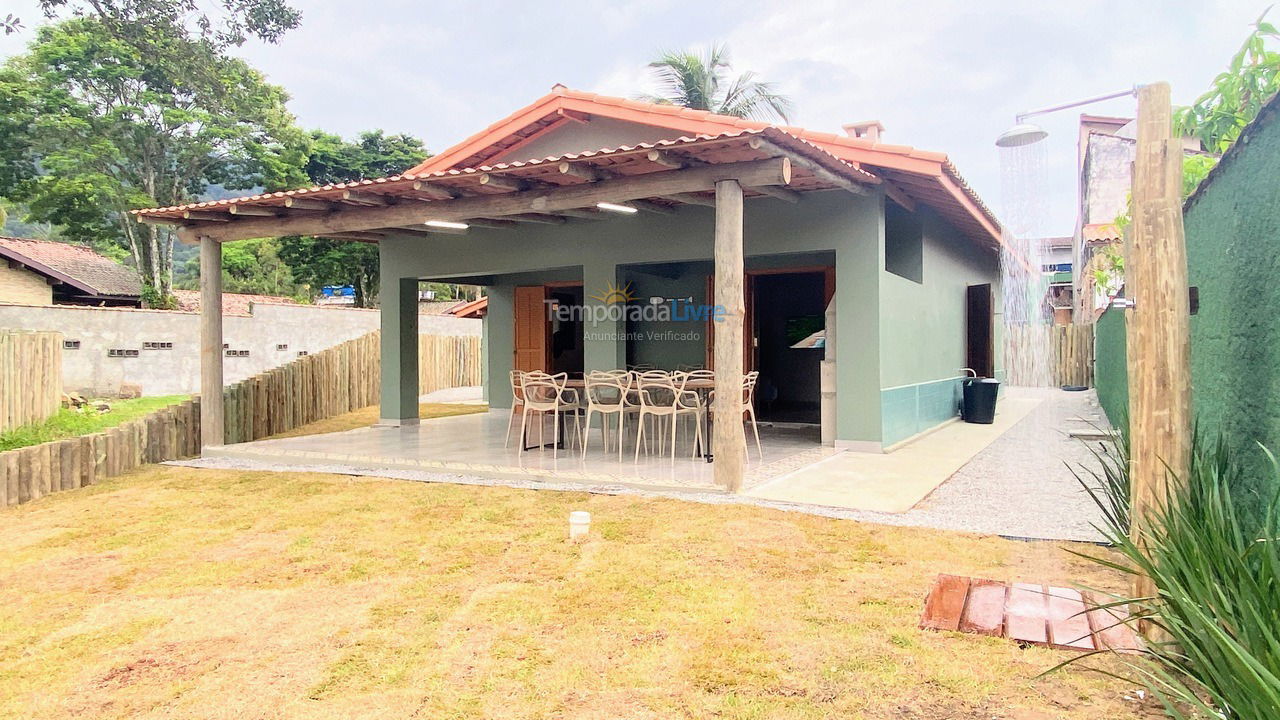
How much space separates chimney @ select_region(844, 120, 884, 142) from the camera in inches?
365

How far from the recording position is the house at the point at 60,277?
2014cm

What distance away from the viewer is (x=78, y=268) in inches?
957

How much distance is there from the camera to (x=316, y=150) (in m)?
26.5

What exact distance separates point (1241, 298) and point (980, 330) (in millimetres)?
9638

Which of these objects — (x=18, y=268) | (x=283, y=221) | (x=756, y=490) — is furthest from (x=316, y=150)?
(x=756, y=490)

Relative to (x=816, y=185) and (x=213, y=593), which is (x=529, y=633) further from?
(x=816, y=185)

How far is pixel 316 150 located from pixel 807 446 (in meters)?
24.3

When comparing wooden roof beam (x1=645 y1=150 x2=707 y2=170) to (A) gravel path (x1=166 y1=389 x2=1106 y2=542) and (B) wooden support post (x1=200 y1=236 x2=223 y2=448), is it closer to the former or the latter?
(A) gravel path (x1=166 y1=389 x2=1106 y2=542)

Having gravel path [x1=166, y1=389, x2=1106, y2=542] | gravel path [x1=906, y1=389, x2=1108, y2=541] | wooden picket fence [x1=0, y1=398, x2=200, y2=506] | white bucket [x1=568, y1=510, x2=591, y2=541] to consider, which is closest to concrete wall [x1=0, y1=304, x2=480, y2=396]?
wooden picket fence [x1=0, y1=398, x2=200, y2=506]

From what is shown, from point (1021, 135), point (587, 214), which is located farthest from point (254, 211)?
point (1021, 135)

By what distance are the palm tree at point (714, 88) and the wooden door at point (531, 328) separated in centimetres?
1121

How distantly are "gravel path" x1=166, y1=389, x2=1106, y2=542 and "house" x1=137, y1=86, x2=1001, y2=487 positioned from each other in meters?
0.87

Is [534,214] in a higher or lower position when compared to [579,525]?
higher

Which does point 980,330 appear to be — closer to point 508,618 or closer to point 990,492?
point 990,492
